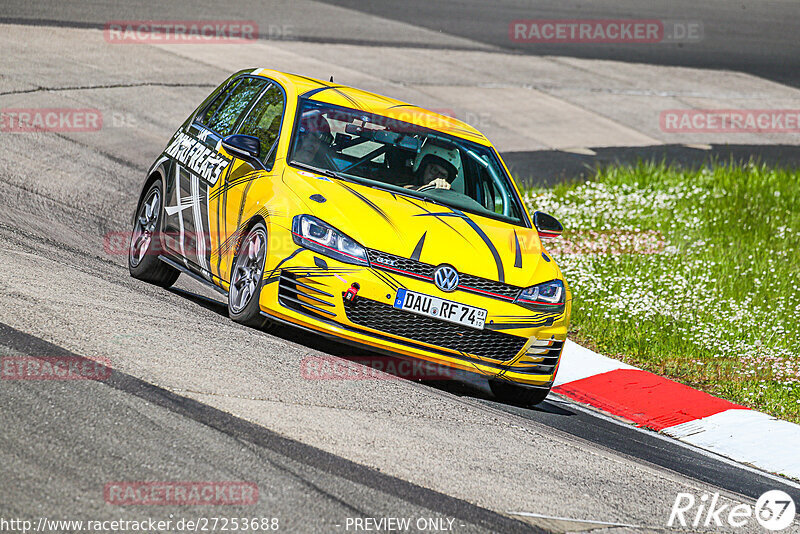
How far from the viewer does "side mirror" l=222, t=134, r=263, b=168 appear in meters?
7.69

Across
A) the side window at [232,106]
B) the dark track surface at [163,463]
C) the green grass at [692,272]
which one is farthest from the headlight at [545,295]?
the side window at [232,106]

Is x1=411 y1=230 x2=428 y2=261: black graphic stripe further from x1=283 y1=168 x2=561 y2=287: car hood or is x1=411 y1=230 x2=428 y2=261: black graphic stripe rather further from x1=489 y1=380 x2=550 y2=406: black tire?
x1=489 y1=380 x2=550 y2=406: black tire

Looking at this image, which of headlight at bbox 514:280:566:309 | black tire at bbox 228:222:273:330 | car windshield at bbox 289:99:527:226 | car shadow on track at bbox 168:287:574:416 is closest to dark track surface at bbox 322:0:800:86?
car windshield at bbox 289:99:527:226

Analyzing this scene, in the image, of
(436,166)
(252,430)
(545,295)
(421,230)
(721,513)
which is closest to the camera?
(252,430)

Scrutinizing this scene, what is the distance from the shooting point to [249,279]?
23.9 ft

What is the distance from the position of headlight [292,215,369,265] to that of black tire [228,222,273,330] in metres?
0.27

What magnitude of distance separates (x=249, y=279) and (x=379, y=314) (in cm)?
96

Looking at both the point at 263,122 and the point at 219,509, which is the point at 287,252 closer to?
the point at 263,122

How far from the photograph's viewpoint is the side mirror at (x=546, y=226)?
8.24 m

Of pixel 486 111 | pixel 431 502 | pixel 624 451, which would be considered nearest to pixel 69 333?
pixel 431 502

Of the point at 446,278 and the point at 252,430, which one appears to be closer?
the point at 252,430

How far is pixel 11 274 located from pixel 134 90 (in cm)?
975

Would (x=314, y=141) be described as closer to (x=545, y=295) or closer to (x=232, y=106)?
(x=232, y=106)

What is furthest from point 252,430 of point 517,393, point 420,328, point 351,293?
point 517,393
